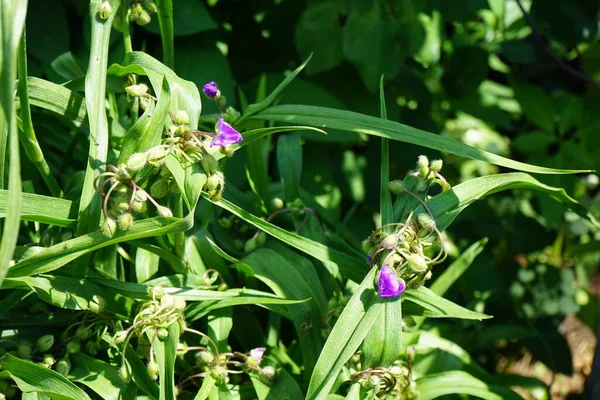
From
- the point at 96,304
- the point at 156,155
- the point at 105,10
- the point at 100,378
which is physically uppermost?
the point at 105,10

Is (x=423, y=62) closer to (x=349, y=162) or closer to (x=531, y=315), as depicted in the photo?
(x=349, y=162)

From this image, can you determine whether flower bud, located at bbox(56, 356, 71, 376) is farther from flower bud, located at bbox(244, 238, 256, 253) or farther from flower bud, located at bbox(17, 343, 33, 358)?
flower bud, located at bbox(244, 238, 256, 253)

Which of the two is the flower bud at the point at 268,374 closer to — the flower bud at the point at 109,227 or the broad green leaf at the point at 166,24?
the flower bud at the point at 109,227

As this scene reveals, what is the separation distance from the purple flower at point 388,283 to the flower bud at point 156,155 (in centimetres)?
28

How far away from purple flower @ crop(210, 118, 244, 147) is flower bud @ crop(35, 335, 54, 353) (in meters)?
0.34

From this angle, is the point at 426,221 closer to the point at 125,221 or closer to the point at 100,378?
the point at 125,221

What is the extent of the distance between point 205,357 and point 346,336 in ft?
0.69

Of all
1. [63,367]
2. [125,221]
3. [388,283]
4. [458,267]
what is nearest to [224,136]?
[125,221]

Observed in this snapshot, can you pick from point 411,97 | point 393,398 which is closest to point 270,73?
point 411,97

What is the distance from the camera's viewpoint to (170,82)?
916mm

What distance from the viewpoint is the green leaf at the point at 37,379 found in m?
0.83

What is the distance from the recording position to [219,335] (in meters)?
0.98

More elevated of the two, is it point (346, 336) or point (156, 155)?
point (156, 155)

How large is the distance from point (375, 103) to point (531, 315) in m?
0.78
